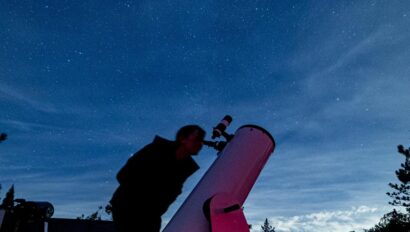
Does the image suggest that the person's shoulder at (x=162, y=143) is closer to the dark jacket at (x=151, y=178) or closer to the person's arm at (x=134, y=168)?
the dark jacket at (x=151, y=178)

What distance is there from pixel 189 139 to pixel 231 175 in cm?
44

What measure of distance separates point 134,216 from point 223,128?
1.32 meters

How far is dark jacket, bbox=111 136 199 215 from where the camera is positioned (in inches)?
78.6

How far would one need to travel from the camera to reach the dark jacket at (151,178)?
200cm

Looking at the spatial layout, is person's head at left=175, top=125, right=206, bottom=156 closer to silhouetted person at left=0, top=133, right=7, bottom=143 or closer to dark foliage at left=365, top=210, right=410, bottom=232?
silhouetted person at left=0, top=133, right=7, bottom=143

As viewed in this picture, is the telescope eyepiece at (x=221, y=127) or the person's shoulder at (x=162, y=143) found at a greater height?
the telescope eyepiece at (x=221, y=127)

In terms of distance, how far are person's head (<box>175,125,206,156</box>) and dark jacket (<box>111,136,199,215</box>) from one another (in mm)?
63

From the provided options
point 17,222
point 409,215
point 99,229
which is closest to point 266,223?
point 409,215

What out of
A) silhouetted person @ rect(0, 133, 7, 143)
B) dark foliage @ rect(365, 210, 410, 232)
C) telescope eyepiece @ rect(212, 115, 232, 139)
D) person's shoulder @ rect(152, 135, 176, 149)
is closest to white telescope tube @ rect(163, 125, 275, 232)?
telescope eyepiece @ rect(212, 115, 232, 139)

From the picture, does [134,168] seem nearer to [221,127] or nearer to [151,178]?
[151,178]

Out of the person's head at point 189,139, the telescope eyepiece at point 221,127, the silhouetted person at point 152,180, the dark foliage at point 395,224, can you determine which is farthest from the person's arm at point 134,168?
the dark foliage at point 395,224

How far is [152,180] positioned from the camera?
209 cm

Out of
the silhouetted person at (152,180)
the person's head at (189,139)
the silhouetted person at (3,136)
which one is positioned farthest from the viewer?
the silhouetted person at (3,136)

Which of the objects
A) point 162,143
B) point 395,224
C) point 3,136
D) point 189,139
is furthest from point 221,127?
point 395,224
